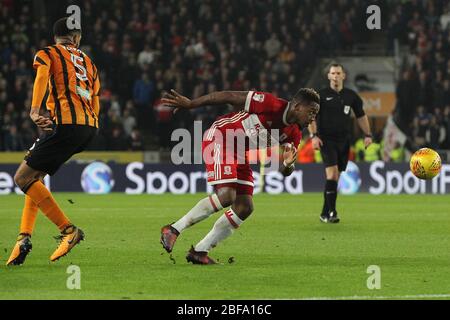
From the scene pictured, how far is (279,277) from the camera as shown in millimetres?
8609

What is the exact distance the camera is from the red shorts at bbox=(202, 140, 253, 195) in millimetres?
9383

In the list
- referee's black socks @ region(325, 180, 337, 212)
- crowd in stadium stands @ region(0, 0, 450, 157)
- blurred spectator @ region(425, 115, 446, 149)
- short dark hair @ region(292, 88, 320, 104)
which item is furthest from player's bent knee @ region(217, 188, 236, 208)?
blurred spectator @ region(425, 115, 446, 149)

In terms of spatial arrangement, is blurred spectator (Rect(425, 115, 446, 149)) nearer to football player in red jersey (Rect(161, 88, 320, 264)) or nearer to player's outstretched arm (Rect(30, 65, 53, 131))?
football player in red jersey (Rect(161, 88, 320, 264))

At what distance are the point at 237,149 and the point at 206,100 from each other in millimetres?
612

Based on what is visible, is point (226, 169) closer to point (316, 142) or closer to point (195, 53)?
point (316, 142)

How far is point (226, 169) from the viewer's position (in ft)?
30.8

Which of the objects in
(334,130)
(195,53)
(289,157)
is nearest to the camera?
(289,157)

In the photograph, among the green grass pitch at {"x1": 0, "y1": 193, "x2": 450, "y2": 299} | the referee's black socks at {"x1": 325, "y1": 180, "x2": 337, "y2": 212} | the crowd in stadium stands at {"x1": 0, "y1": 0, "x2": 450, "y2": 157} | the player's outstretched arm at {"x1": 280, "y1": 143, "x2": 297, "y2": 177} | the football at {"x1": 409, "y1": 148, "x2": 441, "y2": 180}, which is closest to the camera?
the green grass pitch at {"x1": 0, "y1": 193, "x2": 450, "y2": 299}

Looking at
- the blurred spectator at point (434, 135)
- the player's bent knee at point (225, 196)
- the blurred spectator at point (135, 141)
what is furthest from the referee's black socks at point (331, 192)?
the blurred spectator at point (135, 141)

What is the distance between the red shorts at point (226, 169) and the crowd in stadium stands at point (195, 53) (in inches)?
594

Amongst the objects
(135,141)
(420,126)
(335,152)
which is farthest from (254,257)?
(420,126)

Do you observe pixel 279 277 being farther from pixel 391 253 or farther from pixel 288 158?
pixel 391 253
